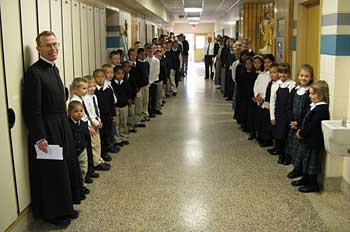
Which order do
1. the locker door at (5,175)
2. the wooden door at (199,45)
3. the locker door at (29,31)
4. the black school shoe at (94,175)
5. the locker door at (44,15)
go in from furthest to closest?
1. the wooden door at (199,45)
2. the black school shoe at (94,175)
3. the locker door at (44,15)
4. the locker door at (29,31)
5. the locker door at (5,175)

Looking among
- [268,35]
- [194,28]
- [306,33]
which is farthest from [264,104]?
[194,28]

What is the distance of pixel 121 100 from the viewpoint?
5.94 metres

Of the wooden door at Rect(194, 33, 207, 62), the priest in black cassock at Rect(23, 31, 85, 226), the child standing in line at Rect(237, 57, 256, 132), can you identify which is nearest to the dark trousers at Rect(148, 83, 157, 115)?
the child standing in line at Rect(237, 57, 256, 132)

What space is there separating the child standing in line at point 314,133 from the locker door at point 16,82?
8.45ft

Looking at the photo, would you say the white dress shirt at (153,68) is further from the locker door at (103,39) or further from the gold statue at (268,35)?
the gold statue at (268,35)

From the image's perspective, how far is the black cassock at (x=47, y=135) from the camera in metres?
3.21

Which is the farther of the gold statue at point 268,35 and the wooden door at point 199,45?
the wooden door at point 199,45

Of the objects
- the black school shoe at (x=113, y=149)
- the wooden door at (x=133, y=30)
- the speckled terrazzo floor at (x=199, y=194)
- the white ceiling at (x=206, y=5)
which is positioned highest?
the white ceiling at (x=206, y=5)

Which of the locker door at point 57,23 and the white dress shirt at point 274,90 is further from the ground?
the locker door at point 57,23

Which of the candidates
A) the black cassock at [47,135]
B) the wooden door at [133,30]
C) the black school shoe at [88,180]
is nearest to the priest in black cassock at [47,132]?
the black cassock at [47,135]

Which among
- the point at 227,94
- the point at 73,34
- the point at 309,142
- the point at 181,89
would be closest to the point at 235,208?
the point at 309,142

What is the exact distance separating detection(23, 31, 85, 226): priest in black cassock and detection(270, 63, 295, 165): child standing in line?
2.61 meters

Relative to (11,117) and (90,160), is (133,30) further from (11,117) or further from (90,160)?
(11,117)

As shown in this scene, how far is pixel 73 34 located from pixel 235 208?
8.94ft
